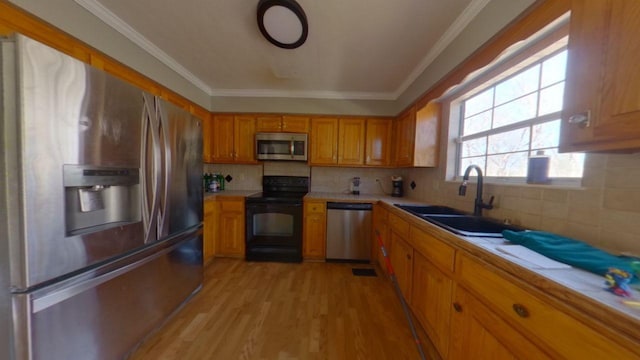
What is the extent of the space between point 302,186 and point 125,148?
2.44m

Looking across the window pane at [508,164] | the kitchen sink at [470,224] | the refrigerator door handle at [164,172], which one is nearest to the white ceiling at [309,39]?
the refrigerator door handle at [164,172]

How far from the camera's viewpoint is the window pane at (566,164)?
111 centimetres

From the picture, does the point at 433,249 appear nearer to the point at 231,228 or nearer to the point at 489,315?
the point at 489,315

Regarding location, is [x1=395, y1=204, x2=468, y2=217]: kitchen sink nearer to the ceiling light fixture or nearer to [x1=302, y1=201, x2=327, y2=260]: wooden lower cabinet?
[x1=302, y1=201, x2=327, y2=260]: wooden lower cabinet

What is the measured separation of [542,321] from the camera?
0.69 m

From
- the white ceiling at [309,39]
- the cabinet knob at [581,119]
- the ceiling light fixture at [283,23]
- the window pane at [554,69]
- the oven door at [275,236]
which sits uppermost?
the white ceiling at [309,39]

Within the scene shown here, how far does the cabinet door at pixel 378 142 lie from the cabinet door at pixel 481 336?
2.31 meters

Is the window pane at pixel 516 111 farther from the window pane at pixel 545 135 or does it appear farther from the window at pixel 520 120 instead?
the window pane at pixel 545 135

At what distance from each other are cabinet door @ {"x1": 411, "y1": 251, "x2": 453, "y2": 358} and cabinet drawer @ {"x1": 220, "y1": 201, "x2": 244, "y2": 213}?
2237mm

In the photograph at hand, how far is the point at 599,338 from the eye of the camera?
55 centimetres

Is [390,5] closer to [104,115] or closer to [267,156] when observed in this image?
[104,115]

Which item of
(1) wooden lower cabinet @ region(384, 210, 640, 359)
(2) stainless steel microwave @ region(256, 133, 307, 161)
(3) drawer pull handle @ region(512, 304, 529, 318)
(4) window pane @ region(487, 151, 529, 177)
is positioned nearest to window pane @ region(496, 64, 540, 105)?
(4) window pane @ region(487, 151, 529, 177)

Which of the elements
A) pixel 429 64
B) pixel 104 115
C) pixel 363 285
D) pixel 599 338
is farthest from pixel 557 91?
pixel 104 115

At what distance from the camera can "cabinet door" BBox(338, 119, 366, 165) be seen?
327cm
